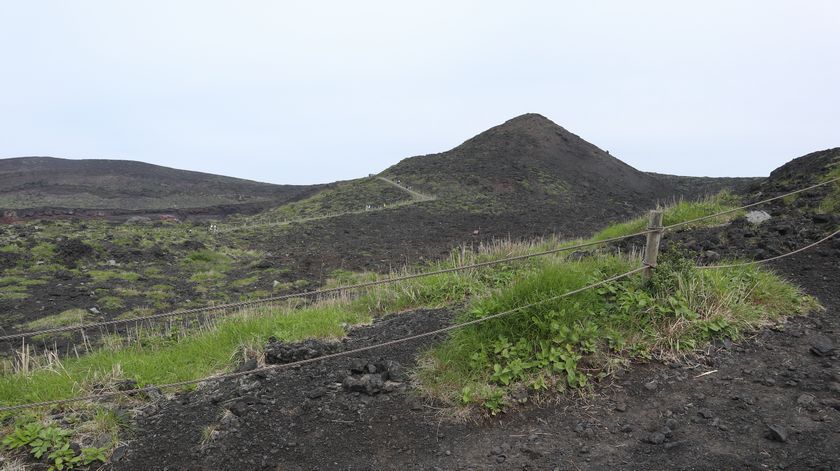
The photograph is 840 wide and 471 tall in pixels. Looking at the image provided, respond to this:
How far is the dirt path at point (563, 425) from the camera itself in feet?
10.1

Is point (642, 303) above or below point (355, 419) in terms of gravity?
above

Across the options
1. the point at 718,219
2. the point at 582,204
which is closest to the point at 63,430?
the point at 718,219

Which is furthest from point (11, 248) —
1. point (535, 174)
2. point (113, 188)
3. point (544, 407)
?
point (113, 188)

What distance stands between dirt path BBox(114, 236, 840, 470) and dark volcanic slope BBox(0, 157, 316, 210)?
28224 millimetres

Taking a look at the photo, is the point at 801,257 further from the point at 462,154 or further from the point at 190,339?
the point at 462,154

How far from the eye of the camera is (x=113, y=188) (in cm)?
3494

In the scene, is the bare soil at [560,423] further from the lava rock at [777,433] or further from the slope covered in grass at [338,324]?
the slope covered in grass at [338,324]

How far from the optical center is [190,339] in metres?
5.75

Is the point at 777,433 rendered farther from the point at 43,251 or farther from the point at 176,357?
the point at 43,251

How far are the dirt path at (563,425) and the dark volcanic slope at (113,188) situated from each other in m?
28.2

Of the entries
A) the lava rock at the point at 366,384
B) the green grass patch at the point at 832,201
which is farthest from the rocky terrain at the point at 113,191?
the green grass patch at the point at 832,201

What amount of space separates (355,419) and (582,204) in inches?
854

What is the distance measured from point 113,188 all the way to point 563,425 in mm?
39203

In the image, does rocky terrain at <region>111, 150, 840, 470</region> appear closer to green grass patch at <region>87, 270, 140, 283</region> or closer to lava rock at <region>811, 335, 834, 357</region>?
lava rock at <region>811, 335, 834, 357</region>
